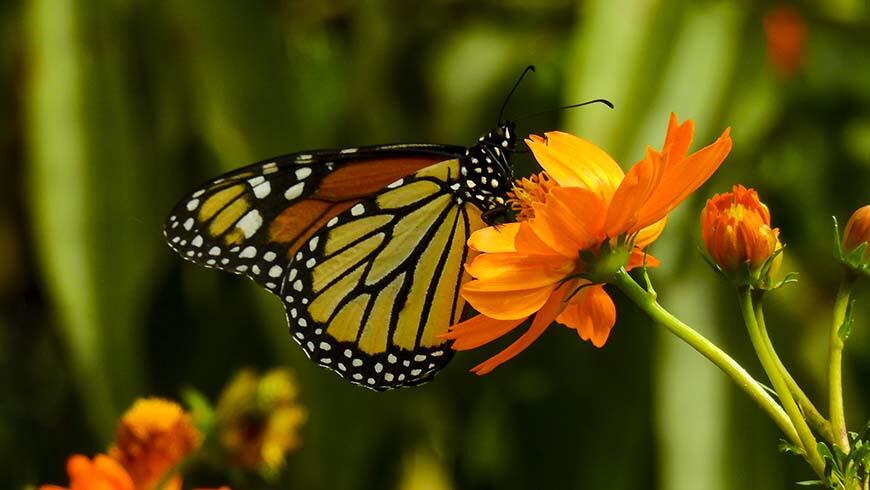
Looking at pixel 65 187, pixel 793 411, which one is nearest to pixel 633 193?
pixel 793 411

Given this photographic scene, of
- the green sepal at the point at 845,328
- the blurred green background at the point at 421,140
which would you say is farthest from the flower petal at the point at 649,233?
the blurred green background at the point at 421,140

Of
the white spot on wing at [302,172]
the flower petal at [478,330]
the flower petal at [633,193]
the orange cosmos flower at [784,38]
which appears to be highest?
the orange cosmos flower at [784,38]

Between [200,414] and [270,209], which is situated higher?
[270,209]

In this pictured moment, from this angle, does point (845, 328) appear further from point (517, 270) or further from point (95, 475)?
point (95, 475)

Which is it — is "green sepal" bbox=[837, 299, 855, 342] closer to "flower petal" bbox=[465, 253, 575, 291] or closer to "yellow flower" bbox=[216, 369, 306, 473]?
"flower petal" bbox=[465, 253, 575, 291]

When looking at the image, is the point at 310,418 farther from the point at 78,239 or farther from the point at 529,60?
the point at 529,60

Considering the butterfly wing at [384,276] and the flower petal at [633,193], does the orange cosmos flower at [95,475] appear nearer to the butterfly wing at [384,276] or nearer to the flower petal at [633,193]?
the flower petal at [633,193]
